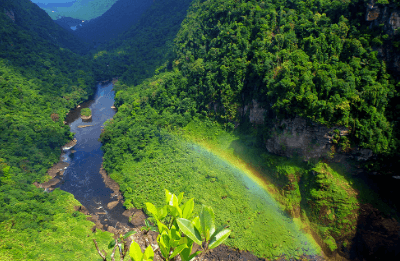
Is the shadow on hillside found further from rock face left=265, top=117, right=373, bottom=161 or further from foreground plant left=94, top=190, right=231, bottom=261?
foreground plant left=94, top=190, right=231, bottom=261

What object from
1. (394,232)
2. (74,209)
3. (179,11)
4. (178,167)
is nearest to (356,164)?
(394,232)

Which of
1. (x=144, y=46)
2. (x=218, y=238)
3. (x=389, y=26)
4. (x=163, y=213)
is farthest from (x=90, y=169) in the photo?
(x=144, y=46)

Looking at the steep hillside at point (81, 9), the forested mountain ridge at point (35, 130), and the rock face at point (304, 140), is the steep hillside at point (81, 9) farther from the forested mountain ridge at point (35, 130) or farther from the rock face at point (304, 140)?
the rock face at point (304, 140)

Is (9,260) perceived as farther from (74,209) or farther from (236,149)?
(236,149)

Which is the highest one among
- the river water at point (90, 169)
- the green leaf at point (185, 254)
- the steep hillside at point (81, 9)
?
the steep hillside at point (81, 9)

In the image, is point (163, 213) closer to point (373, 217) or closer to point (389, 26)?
point (373, 217)

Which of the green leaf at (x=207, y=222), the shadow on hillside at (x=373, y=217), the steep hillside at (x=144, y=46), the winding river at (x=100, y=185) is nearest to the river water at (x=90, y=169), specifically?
the winding river at (x=100, y=185)
